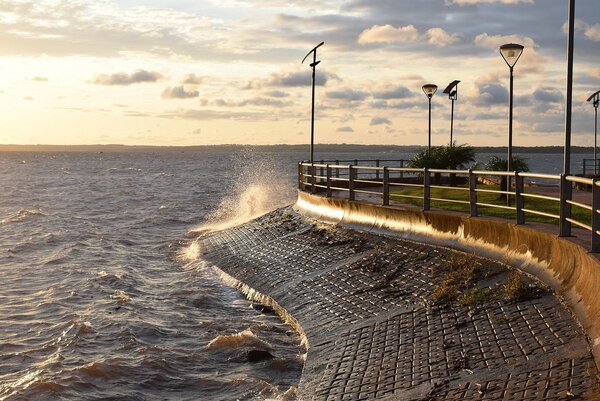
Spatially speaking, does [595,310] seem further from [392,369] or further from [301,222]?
[301,222]

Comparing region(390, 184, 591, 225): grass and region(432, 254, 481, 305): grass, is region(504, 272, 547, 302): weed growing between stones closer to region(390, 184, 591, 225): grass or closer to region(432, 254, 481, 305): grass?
region(432, 254, 481, 305): grass

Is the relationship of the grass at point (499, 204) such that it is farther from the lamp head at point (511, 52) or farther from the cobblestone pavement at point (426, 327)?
the lamp head at point (511, 52)

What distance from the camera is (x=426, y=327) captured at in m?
11.5

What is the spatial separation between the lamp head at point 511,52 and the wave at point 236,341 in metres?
10.7

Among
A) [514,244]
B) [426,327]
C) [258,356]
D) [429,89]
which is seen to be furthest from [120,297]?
[429,89]

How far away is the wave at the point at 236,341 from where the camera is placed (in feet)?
46.3

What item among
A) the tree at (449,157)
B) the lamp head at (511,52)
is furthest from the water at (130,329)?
the tree at (449,157)

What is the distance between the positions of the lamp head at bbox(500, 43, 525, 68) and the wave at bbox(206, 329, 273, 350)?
10.7m

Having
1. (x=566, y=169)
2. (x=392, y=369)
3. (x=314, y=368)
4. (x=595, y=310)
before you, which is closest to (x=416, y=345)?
(x=392, y=369)

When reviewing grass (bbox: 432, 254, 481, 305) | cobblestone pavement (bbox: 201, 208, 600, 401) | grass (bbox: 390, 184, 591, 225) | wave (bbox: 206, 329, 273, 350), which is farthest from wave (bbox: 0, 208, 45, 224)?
grass (bbox: 432, 254, 481, 305)

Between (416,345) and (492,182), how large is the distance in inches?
1024

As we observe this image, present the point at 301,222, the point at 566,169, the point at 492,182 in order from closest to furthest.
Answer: the point at 566,169, the point at 301,222, the point at 492,182

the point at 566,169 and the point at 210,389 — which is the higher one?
the point at 566,169

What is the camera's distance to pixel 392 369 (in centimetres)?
1036
